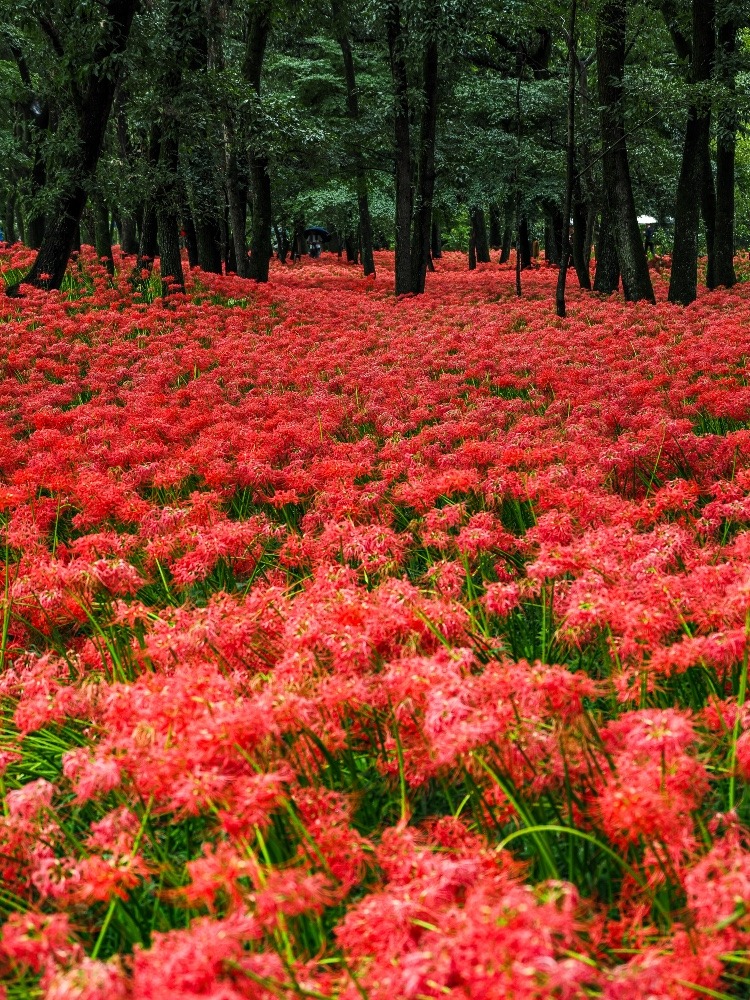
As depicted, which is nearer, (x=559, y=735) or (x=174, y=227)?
(x=559, y=735)

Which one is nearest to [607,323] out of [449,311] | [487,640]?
[449,311]

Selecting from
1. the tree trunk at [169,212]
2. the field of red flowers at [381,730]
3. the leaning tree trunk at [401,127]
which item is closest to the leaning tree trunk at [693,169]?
the leaning tree trunk at [401,127]

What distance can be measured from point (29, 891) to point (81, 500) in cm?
328

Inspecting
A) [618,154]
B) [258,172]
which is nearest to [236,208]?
[258,172]

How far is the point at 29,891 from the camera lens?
7.48ft

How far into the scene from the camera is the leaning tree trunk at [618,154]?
54.4 feet

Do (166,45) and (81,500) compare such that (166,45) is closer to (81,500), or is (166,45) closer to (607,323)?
(607,323)

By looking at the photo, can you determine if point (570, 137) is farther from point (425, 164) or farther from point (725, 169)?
point (425, 164)

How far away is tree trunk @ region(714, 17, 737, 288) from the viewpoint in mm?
17047

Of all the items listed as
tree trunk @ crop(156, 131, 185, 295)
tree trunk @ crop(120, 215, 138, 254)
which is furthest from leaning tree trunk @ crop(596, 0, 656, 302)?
tree trunk @ crop(120, 215, 138, 254)

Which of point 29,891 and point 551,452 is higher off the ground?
point 551,452

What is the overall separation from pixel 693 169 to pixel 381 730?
1633cm

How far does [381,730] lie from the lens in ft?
8.37

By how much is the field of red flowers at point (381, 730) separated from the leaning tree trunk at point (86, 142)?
36.2ft
